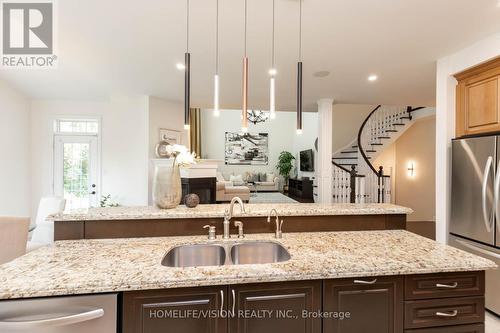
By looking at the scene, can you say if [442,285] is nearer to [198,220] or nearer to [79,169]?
[198,220]

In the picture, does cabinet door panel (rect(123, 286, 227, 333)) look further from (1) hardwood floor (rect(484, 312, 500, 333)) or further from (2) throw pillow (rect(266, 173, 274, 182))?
(2) throw pillow (rect(266, 173, 274, 182))

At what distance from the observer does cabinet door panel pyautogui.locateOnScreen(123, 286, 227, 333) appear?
3.84ft

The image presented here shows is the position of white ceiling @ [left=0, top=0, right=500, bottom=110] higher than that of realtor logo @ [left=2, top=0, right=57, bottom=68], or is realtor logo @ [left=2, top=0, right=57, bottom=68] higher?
realtor logo @ [left=2, top=0, right=57, bottom=68]

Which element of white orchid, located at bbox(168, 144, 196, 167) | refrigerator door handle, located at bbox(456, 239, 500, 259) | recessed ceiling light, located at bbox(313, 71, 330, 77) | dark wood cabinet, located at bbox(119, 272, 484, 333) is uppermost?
recessed ceiling light, located at bbox(313, 71, 330, 77)

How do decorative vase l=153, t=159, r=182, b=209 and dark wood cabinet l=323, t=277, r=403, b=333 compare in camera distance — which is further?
decorative vase l=153, t=159, r=182, b=209

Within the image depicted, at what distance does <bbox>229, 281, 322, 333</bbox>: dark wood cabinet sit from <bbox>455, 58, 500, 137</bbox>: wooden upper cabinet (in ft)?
8.42

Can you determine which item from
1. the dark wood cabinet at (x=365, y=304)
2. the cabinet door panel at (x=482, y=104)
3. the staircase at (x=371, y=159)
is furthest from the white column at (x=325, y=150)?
the dark wood cabinet at (x=365, y=304)

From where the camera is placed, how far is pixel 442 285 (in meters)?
1.36

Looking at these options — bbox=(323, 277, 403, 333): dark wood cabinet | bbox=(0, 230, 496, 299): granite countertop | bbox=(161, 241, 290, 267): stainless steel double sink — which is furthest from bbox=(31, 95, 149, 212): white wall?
bbox=(323, 277, 403, 333): dark wood cabinet

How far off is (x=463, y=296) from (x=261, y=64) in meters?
3.01

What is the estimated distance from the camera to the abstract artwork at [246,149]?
11.4 meters

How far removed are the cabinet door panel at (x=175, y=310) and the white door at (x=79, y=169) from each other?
4.81 m

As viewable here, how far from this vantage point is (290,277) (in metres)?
1.23

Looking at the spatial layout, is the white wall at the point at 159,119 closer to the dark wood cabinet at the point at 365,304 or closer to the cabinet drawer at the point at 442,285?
the dark wood cabinet at the point at 365,304
